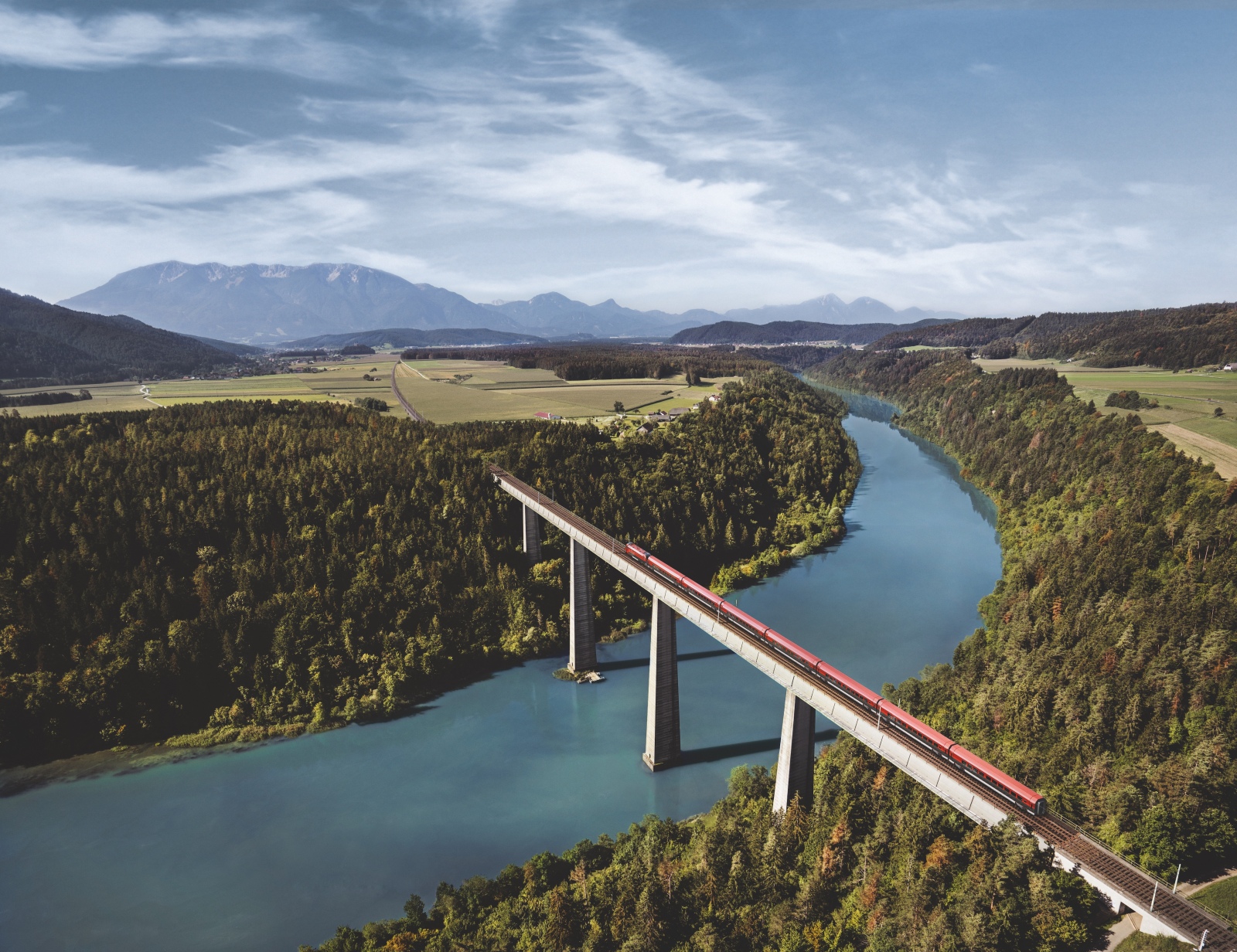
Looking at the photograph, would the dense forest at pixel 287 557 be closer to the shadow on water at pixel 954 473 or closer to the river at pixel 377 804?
the river at pixel 377 804

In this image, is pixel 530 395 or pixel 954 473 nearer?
pixel 954 473

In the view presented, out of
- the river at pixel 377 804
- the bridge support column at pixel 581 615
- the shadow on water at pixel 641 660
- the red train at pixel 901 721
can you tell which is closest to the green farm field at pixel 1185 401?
the river at pixel 377 804

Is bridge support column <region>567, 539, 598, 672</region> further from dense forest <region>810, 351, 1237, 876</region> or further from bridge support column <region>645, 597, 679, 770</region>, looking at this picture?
dense forest <region>810, 351, 1237, 876</region>

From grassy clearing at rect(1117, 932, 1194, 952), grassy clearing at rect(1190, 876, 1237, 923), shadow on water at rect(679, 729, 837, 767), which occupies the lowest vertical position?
shadow on water at rect(679, 729, 837, 767)

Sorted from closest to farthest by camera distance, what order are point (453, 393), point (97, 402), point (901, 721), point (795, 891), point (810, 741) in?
point (795, 891), point (901, 721), point (810, 741), point (97, 402), point (453, 393)

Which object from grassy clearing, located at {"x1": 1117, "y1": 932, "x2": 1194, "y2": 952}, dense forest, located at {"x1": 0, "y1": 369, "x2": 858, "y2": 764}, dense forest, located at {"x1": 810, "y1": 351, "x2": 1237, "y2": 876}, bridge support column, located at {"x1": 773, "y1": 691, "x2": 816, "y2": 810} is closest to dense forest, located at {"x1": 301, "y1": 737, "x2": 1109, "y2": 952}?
bridge support column, located at {"x1": 773, "y1": 691, "x2": 816, "y2": 810}

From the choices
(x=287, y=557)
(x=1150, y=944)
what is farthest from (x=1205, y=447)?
(x=287, y=557)

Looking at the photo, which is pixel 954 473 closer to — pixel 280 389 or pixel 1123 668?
pixel 1123 668
